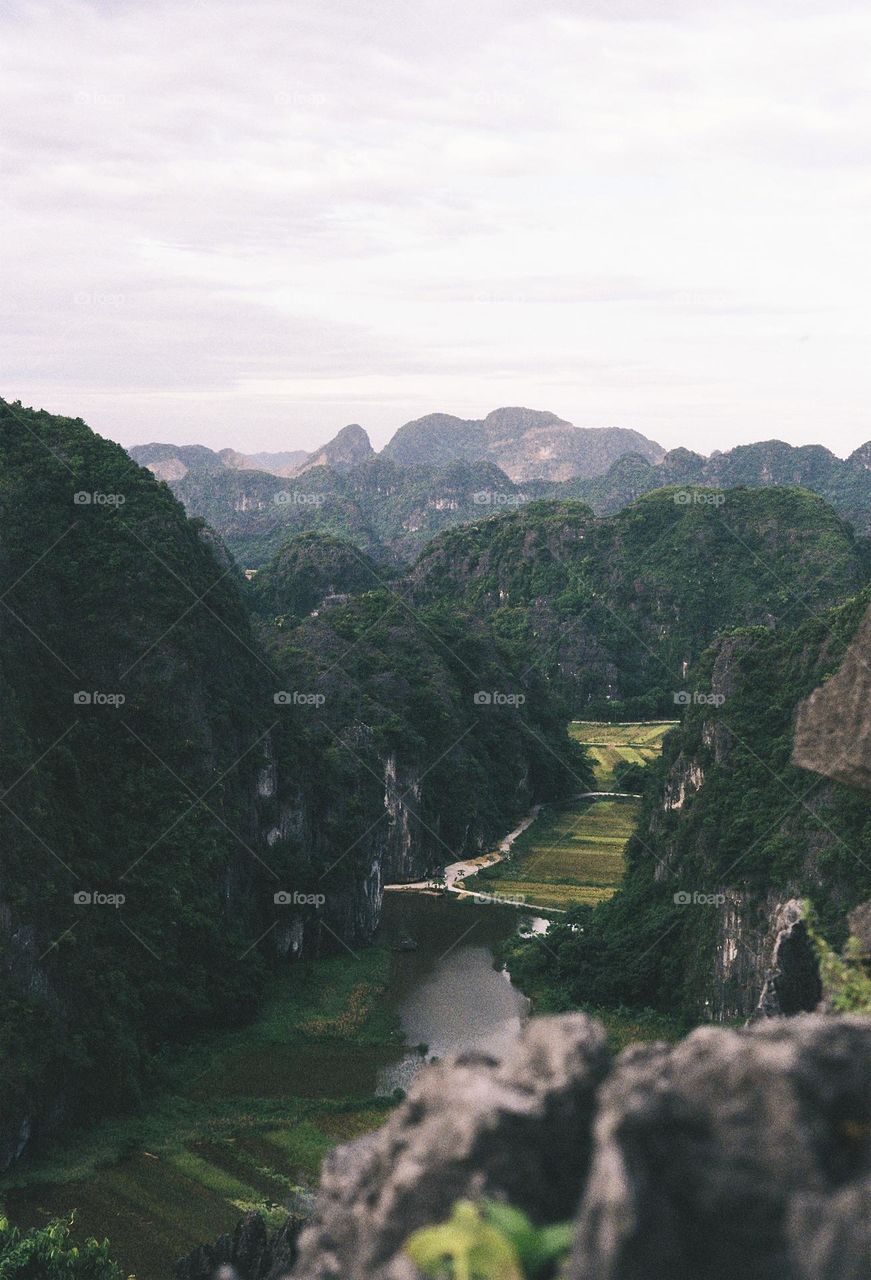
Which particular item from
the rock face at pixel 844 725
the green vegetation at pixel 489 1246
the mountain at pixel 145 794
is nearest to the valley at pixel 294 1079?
the mountain at pixel 145 794

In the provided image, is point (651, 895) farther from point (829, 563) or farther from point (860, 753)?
point (829, 563)

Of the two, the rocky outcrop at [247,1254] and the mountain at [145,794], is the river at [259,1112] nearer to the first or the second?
the mountain at [145,794]

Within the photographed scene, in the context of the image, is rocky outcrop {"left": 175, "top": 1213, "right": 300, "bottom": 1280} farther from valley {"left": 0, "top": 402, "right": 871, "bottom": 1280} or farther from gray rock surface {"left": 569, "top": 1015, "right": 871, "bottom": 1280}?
gray rock surface {"left": 569, "top": 1015, "right": 871, "bottom": 1280}

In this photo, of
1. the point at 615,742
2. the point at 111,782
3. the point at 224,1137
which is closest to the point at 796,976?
the point at 224,1137

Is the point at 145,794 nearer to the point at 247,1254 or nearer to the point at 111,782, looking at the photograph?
the point at 111,782

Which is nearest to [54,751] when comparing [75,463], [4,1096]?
[4,1096]

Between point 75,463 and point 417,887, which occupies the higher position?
point 75,463
